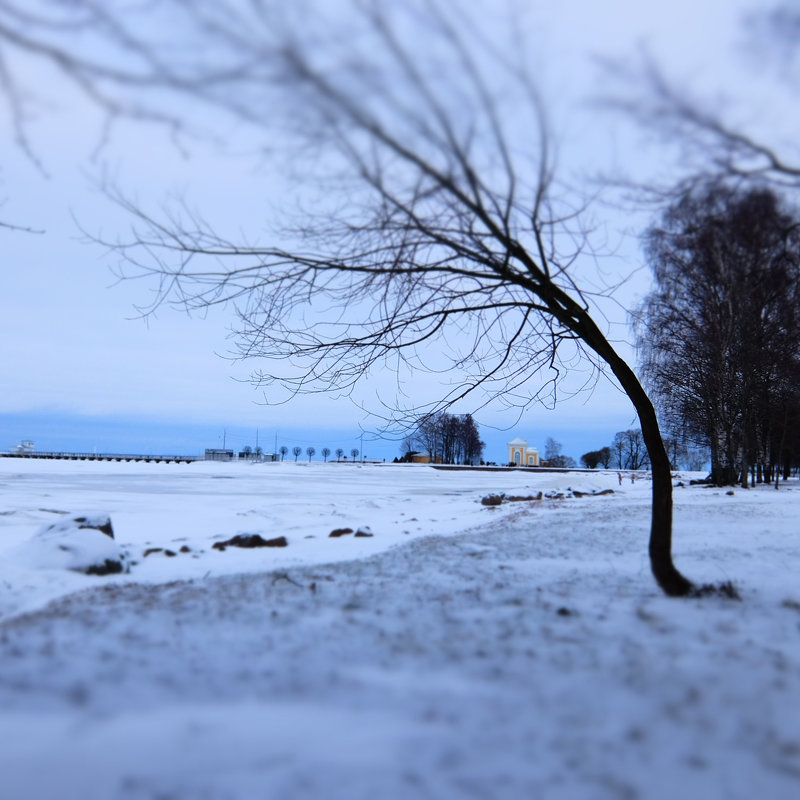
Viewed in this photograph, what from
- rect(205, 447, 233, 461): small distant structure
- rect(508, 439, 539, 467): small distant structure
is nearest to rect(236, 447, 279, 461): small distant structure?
rect(205, 447, 233, 461): small distant structure

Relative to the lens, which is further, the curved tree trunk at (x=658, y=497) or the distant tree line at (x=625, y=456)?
the distant tree line at (x=625, y=456)

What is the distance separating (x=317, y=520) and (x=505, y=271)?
708 cm

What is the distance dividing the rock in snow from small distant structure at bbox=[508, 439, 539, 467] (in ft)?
277

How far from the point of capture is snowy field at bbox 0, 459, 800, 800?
173 cm

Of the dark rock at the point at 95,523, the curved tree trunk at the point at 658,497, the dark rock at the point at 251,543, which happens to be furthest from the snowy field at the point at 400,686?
the dark rock at the point at 251,543

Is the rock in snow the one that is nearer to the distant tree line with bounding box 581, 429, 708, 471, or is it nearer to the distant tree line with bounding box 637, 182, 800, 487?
the distant tree line with bounding box 637, 182, 800, 487

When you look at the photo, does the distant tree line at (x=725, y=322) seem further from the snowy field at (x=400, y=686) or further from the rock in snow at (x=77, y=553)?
the rock in snow at (x=77, y=553)

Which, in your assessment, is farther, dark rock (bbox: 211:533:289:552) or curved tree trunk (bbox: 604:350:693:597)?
dark rock (bbox: 211:533:289:552)

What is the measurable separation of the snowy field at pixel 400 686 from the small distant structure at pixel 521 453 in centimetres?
8534

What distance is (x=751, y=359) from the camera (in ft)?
43.3

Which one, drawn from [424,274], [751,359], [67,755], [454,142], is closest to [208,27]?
[454,142]

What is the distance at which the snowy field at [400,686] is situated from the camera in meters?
1.73

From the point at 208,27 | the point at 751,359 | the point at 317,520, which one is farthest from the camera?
the point at 751,359

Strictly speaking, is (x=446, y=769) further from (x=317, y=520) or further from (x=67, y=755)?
(x=317, y=520)
